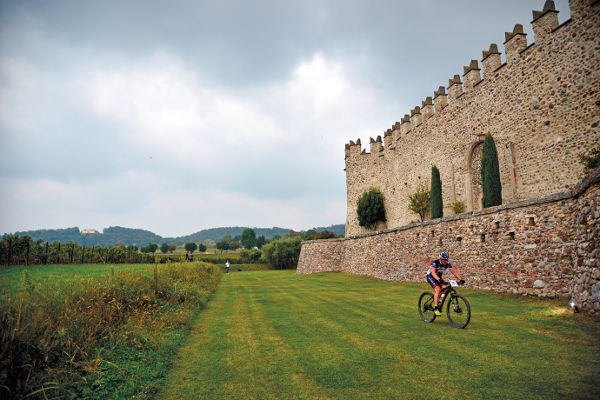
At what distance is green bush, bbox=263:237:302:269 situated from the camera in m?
60.0

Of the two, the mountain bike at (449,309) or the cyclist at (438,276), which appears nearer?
the mountain bike at (449,309)

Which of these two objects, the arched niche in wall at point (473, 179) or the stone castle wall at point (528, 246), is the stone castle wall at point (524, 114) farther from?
the stone castle wall at point (528, 246)

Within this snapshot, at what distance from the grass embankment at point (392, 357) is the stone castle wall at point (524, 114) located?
10.9 meters

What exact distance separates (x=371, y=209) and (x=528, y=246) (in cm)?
2646

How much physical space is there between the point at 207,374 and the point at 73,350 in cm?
207

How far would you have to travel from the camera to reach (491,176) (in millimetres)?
20156

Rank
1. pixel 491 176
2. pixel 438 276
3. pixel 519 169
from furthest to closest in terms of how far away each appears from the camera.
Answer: pixel 491 176 → pixel 519 169 → pixel 438 276

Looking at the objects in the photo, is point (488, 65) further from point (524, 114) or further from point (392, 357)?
point (392, 357)

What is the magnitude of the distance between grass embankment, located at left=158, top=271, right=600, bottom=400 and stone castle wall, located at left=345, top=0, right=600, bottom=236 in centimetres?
1087

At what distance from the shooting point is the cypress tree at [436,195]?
26.5 meters

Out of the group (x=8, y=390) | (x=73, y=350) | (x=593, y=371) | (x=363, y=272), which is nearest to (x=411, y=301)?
(x=593, y=371)

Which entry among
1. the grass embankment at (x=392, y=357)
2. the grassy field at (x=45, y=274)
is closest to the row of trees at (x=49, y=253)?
the grassy field at (x=45, y=274)

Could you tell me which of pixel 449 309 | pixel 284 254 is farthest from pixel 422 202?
pixel 284 254

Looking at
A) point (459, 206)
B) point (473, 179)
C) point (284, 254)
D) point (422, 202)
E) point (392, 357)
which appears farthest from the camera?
point (284, 254)
